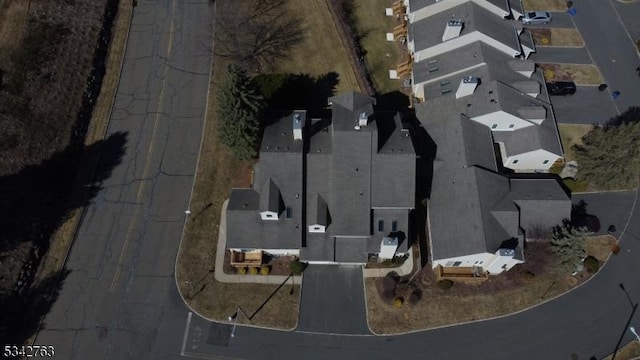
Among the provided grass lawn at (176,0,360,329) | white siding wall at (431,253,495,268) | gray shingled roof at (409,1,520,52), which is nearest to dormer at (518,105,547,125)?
gray shingled roof at (409,1,520,52)

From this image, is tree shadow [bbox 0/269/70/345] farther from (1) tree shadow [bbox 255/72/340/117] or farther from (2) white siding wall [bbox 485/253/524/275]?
(2) white siding wall [bbox 485/253/524/275]

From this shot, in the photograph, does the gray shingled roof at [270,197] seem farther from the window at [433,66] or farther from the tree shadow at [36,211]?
the window at [433,66]

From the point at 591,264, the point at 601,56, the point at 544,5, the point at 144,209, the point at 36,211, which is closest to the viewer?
the point at 591,264

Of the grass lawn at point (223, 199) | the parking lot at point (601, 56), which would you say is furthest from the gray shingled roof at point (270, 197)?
the parking lot at point (601, 56)

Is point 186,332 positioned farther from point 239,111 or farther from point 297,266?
point 239,111

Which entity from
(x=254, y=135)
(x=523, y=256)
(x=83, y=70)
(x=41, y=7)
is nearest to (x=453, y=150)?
(x=523, y=256)

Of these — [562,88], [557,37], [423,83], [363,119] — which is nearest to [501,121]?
[423,83]
